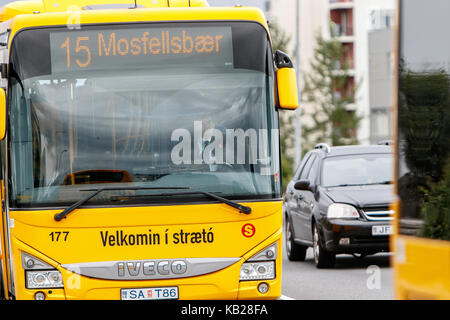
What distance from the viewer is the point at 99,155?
8500 millimetres

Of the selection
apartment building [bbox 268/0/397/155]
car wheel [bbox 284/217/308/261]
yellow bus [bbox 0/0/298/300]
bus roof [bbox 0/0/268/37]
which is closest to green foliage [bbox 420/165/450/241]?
yellow bus [bbox 0/0/298/300]

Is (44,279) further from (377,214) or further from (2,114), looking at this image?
(377,214)

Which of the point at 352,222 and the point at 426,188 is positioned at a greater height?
the point at 426,188

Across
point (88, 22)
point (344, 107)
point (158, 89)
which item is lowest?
point (344, 107)

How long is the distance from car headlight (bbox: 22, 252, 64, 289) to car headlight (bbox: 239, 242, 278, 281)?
1564 mm

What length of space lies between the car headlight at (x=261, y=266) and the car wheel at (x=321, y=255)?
230 inches

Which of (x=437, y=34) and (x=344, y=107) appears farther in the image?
(x=344, y=107)

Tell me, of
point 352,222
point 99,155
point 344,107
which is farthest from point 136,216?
point 344,107

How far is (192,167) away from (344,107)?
57.8 metres

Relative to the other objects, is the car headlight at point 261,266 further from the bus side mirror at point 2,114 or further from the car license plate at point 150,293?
the bus side mirror at point 2,114

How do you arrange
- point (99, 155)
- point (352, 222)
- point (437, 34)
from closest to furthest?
point (437, 34), point (99, 155), point (352, 222)

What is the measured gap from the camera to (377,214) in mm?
13898
